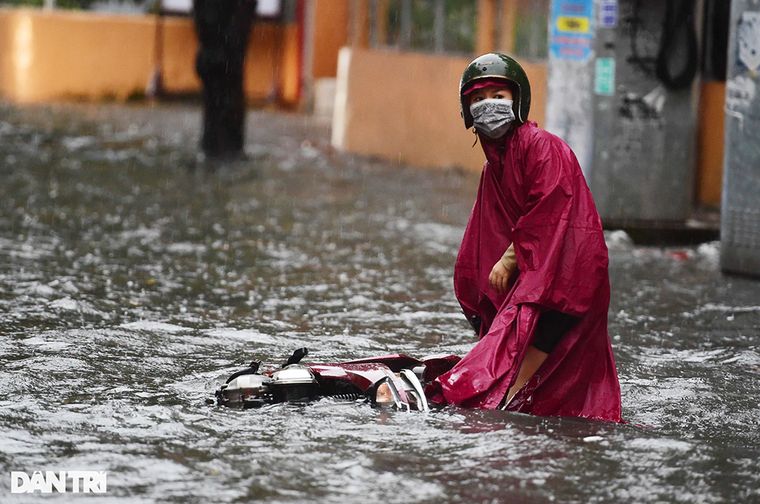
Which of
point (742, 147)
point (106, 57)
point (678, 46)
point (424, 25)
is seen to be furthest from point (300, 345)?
point (106, 57)

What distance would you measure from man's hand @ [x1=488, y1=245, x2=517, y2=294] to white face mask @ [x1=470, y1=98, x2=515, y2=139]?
458 mm

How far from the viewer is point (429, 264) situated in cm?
978

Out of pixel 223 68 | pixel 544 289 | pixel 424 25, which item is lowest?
pixel 544 289

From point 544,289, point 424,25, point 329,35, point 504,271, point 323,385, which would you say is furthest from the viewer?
point 329,35

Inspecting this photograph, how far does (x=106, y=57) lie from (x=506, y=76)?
19.3 m

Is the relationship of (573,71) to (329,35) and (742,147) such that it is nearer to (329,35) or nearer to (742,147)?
(742,147)

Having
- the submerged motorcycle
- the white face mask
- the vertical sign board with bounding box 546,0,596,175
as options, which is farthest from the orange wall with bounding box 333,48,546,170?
the white face mask

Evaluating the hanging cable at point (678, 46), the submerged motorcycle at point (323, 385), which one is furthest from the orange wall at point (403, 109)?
the submerged motorcycle at point (323, 385)

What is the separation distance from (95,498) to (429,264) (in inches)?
211

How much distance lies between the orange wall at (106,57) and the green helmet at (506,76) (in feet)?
59.6

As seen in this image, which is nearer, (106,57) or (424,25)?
(424,25)

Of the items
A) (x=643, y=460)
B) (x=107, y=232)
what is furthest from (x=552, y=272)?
(x=107, y=232)

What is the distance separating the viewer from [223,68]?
15.6m

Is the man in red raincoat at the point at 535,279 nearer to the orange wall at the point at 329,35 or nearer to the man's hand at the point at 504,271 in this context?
the man's hand at the point at 504,271
